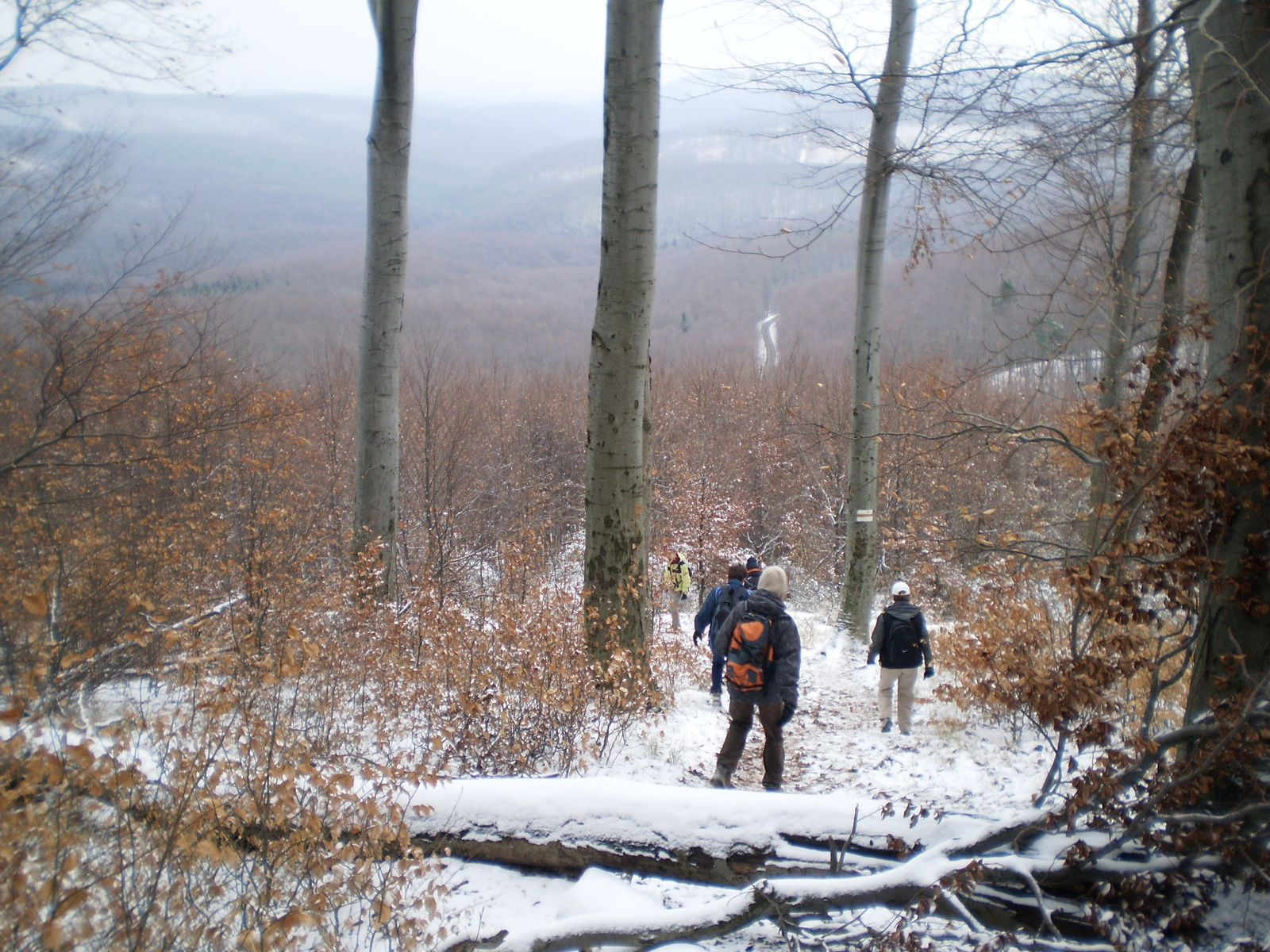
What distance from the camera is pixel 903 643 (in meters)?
6.51

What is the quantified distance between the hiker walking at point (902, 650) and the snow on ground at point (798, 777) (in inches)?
12.0

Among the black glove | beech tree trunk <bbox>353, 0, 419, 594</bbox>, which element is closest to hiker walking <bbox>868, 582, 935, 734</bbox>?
the black glove

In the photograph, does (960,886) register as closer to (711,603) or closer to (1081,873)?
(1081,873)

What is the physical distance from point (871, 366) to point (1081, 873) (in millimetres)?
6998

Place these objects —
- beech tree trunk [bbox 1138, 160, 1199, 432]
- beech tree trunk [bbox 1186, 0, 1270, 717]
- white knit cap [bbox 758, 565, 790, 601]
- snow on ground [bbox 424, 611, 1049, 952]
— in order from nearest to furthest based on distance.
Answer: snow on ground [bbox 424, 611, 1049, 952] < beech tree trunk [bbox 1186, 0, 1270, 717] < beech tree trunk [bbox 1138, 160, 1199, 432] < white knit cap [bbox 758, 565, 790, 601]

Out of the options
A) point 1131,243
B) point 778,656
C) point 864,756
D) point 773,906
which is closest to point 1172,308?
point 778,656

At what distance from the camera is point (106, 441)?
11.4 metres

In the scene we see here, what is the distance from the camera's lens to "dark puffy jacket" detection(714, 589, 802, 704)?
15.5ft

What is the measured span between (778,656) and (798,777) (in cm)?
143

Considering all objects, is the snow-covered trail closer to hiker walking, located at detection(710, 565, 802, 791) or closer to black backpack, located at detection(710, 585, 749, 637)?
hiker walking, located at detection(710, 565, 802, 791)

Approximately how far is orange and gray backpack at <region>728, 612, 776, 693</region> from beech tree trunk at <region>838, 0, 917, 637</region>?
4454 millimetres

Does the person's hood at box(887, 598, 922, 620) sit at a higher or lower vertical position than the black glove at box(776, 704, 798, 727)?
higher

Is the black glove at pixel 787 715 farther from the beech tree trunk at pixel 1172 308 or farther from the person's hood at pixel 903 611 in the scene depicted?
the beech tree trunk at pixel 1172 308

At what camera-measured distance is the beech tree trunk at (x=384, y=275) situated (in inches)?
310
